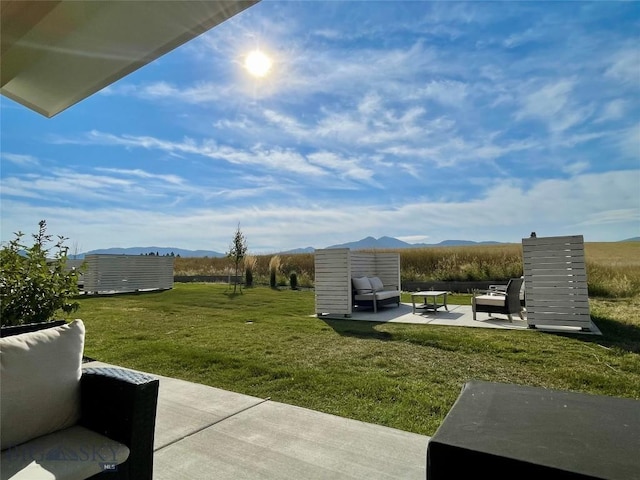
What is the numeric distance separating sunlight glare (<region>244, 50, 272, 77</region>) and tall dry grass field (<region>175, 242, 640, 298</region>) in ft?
22.0

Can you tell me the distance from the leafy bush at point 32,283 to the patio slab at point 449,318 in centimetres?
477

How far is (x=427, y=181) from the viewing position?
1070 cm

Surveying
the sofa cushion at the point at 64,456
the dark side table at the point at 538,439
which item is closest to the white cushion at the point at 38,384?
the sofa cushion at the point at 64,456

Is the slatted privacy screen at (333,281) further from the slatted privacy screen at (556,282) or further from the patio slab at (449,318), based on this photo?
the slatted privacy screen at (556,282)

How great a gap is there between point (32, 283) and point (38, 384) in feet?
5.65

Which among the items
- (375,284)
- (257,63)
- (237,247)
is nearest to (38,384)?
(257,63)

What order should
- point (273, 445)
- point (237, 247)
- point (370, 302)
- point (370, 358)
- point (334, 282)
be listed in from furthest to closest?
point (237, 247)
point (370, 302)
point (334, 282)
point (370, 358)
point (273, 445)

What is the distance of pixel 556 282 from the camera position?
5.37m

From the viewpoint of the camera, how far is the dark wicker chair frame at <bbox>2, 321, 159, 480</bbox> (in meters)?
1.34

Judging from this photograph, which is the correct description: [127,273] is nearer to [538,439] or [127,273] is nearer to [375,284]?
[375,284]

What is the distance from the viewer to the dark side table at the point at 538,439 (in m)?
0.76

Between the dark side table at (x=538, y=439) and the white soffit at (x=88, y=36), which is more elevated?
the white soffit at (x=88, y=36)

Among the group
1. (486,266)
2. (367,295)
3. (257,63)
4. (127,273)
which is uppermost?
(257,63)

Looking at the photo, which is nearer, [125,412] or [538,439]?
[538,439]
